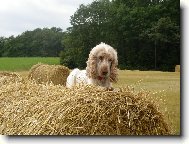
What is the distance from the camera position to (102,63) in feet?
10.9

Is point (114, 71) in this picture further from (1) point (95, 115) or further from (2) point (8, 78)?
(2) point (8, 78)

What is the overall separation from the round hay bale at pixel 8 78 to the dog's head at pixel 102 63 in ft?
1.90

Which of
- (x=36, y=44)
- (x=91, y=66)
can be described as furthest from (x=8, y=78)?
(x=91, y=66)

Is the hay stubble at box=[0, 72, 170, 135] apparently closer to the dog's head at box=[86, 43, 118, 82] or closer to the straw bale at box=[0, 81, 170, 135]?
the straw bale at box=[0, 81, 170, 135]

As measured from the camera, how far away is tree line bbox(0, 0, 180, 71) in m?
3.05

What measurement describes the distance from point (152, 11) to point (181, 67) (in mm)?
402

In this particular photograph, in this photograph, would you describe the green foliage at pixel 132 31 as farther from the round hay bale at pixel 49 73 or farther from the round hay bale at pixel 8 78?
the round hay bale at pixel 8 78

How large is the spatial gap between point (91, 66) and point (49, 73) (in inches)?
15.9

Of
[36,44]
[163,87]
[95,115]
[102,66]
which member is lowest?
[95,115]

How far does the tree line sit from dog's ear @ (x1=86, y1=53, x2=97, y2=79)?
4 centimetres

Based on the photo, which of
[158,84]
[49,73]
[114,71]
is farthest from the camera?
[49,73]

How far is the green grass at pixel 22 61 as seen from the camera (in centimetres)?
329

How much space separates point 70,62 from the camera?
327 centimetres

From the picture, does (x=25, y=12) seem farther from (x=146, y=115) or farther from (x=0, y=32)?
(x=146, y=115)
